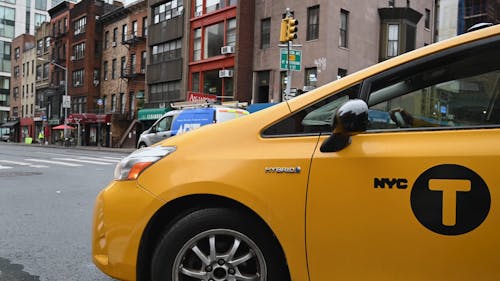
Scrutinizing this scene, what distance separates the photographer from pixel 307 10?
1016 inches

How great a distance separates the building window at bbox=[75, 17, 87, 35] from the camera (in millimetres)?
48375

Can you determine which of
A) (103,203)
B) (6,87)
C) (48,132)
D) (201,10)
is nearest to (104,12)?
(48,132)

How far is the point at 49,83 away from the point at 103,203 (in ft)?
192

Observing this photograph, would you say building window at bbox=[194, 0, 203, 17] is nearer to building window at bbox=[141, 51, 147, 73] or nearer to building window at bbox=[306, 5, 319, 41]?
building window at bbox=[141, 51, 147, 73]

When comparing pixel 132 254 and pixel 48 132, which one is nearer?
pixel 132 254

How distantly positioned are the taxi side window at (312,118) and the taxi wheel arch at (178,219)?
50 cm

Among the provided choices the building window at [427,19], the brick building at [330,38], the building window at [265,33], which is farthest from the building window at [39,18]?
the building window at [427,19]

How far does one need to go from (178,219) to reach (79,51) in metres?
50.9

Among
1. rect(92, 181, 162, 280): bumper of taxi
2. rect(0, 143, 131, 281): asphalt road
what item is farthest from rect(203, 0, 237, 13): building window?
rect(92, 181, 162, 280): bumper of taxi

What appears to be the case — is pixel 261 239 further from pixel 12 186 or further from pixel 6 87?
pixel 6 87

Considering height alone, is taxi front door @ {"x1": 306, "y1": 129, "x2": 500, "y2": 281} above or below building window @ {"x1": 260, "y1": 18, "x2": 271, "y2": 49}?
below

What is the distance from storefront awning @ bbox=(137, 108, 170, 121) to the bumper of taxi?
101ft

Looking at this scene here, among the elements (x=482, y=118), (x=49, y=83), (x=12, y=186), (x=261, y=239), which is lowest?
(x=12, y=186)

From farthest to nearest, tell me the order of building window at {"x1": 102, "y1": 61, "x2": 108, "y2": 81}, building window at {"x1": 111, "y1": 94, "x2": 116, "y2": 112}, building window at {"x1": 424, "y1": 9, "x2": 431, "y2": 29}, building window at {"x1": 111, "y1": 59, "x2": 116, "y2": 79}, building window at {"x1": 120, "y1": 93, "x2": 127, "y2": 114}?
building window at {"x1": 102, "y1": 61, "x2": 108, "y2": 81} < building window at {"x1": 111, "y1": 59, "x2": 116, "y2": 79} < building window at {"x1": 111, "y1": 94, "x2": 116, "y2": 112} < building window at {"x1": 120, "y1": 93, "x2": 127, "y2": 114} < building window at {"x1": 424, "y1": 9, "x2": 431, "y2": 29}
